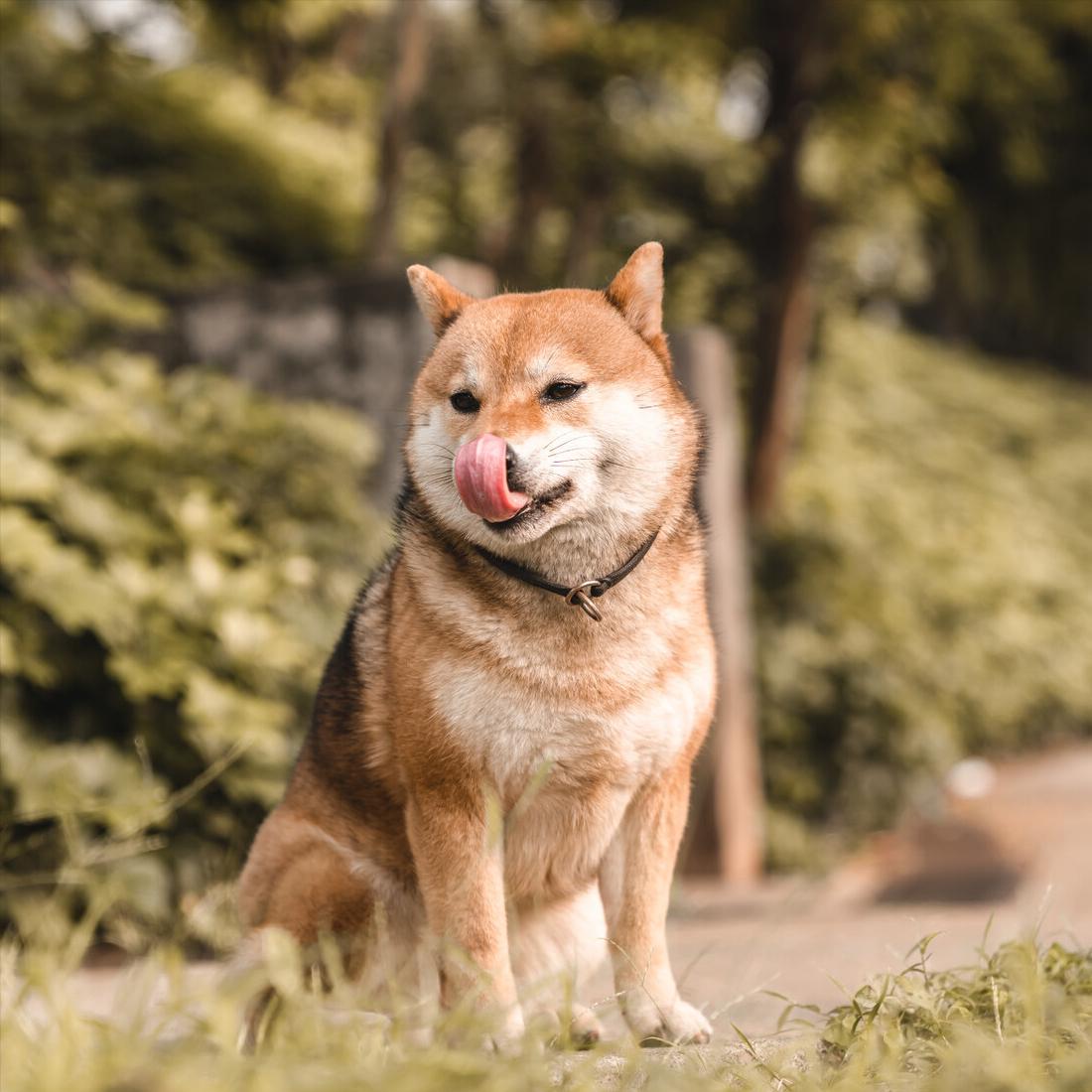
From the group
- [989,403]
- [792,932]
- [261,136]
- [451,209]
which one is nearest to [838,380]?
[989,403]

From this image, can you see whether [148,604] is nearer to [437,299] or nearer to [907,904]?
[437,299]

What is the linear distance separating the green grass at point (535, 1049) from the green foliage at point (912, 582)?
6188 mm

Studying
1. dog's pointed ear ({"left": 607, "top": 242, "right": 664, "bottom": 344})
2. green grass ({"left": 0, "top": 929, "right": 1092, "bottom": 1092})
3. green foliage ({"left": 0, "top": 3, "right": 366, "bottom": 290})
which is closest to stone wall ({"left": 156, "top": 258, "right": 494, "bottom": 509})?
green foliage ({"left": 0, "top": 3, "right": 366, "bottom": 290})

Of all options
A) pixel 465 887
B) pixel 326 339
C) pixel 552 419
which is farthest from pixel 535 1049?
pixel 326 339

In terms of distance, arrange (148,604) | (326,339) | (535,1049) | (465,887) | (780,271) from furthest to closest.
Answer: (780,271) < (326,339) < (148,604) < (465,887) < (535,1049)

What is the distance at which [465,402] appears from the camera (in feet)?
8.71

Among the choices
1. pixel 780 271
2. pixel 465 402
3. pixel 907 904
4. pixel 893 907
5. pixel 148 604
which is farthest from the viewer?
pixel 780 271

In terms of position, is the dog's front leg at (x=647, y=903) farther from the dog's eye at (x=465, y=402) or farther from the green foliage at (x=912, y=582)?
the green foliage at (x=912, y=582)

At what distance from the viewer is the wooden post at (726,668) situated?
7.66m

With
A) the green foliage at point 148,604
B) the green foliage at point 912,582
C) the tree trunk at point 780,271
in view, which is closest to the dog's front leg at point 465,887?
the green foliage at point 148,604

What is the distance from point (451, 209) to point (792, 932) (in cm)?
734

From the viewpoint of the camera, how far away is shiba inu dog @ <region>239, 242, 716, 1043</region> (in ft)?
8.40

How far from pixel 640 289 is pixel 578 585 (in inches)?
28.1

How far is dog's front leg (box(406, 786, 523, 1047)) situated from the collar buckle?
0.45 m
